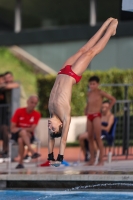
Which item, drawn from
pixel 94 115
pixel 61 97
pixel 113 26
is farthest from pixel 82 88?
pixel 61 97

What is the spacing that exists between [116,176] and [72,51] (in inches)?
557

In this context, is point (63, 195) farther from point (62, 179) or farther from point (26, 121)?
point (26, 121)

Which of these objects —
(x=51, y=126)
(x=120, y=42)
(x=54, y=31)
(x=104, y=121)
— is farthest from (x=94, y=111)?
(x=54, y=31)

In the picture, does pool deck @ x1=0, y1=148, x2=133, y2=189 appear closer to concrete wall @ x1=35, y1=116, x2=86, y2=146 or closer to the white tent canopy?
the white tent canopy

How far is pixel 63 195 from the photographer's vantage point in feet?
27.4

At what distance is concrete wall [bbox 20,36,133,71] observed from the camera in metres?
21.5

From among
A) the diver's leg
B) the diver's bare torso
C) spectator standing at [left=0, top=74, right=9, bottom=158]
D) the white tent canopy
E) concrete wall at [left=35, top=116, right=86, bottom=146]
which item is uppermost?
the white tent canopy

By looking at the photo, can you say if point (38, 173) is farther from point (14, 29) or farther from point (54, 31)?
point (14, 29)

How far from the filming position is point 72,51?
22.4 m

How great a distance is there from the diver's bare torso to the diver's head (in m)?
0.08

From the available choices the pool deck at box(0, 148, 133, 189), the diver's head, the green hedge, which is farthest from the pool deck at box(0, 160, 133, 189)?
the green hedge

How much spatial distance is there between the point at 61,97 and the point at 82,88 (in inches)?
458

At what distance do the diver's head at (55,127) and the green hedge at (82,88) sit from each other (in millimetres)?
11371

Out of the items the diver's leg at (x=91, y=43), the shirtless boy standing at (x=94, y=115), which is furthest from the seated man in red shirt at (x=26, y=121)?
the diver's leg at (x=91, y=43)
